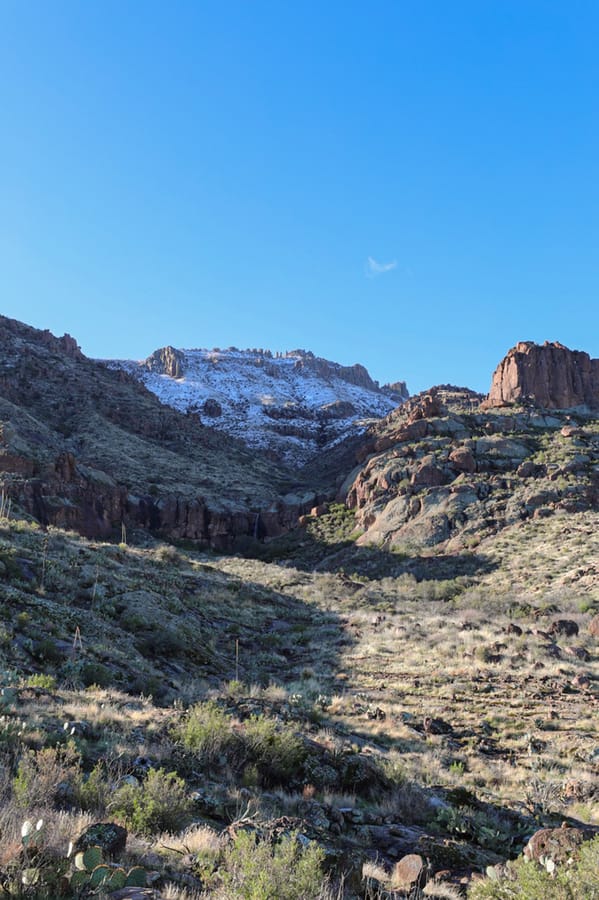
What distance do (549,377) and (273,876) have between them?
74.5 meters

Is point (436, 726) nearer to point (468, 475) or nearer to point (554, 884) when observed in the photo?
point (554, 884)

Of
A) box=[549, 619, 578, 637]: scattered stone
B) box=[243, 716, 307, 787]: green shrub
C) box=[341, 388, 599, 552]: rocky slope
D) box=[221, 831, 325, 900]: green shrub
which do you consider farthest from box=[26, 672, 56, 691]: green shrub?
box=[341, 388, 599, 552]: rocky slope

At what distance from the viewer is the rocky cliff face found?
224 feet

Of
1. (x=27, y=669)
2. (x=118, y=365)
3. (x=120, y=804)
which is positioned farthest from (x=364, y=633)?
(x=118, y=365)

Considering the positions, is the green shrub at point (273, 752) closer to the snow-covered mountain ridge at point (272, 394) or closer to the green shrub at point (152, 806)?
the green shrub at point (152, 806)

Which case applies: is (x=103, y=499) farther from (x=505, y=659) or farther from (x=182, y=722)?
(x=182, y=722)

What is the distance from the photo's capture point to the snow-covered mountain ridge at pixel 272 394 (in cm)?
10484

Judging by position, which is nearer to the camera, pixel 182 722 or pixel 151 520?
pixel 182 722

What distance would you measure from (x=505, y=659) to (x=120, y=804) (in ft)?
42.4

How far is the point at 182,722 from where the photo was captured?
766 cm

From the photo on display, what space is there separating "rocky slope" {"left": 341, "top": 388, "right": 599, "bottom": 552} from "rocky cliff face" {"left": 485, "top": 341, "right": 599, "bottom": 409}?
1042 cm

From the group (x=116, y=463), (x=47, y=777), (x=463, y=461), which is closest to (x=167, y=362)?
(x=116, y=463)

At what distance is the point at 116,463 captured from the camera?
55.6 m

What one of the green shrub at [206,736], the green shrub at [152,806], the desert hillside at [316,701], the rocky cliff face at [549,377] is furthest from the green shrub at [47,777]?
the rocky cliff face at [549,377]
